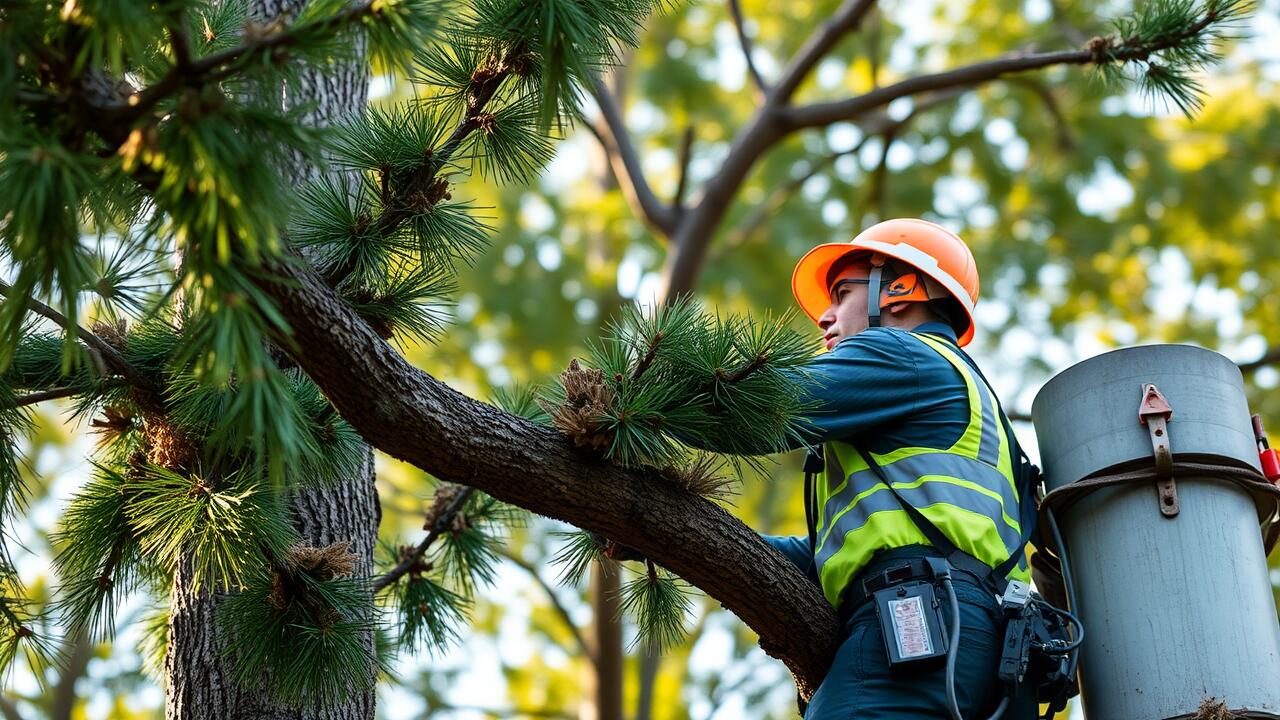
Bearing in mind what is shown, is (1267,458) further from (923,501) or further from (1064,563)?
(923,501)

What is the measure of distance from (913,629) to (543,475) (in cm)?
90

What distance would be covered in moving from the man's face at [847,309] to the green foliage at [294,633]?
4.99 feet

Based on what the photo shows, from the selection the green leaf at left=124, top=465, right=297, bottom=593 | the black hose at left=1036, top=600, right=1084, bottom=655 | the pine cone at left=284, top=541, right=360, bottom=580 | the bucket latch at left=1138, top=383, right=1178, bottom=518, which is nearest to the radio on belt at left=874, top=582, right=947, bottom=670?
the black hose at left=1036, top=600, right=1084, bottom=655

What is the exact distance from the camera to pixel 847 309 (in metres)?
3.87

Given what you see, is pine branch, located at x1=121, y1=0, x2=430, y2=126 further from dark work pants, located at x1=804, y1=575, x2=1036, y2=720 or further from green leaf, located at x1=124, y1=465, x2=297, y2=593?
dark work pants, located at x1=804, y1=575, x2=1036, y2=720

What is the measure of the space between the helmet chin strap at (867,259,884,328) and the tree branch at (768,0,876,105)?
11.0 feet

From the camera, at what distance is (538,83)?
9.58 ft

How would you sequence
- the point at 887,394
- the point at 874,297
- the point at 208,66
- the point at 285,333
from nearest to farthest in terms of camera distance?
the point at 208,66 < the point at 285,333 < the point at 887,394 < the point at 874,297

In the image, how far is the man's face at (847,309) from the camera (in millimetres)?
3811

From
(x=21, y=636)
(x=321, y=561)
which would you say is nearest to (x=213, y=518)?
(x=321, y=561)

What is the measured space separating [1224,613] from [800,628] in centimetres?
99

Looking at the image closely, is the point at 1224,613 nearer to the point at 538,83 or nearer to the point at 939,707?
the point at 939,707

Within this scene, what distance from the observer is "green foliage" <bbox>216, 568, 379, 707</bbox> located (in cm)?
306

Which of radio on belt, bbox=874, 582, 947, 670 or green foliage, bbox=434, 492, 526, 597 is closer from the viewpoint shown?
radio on belt, bbox=874, 582, 947, 670
